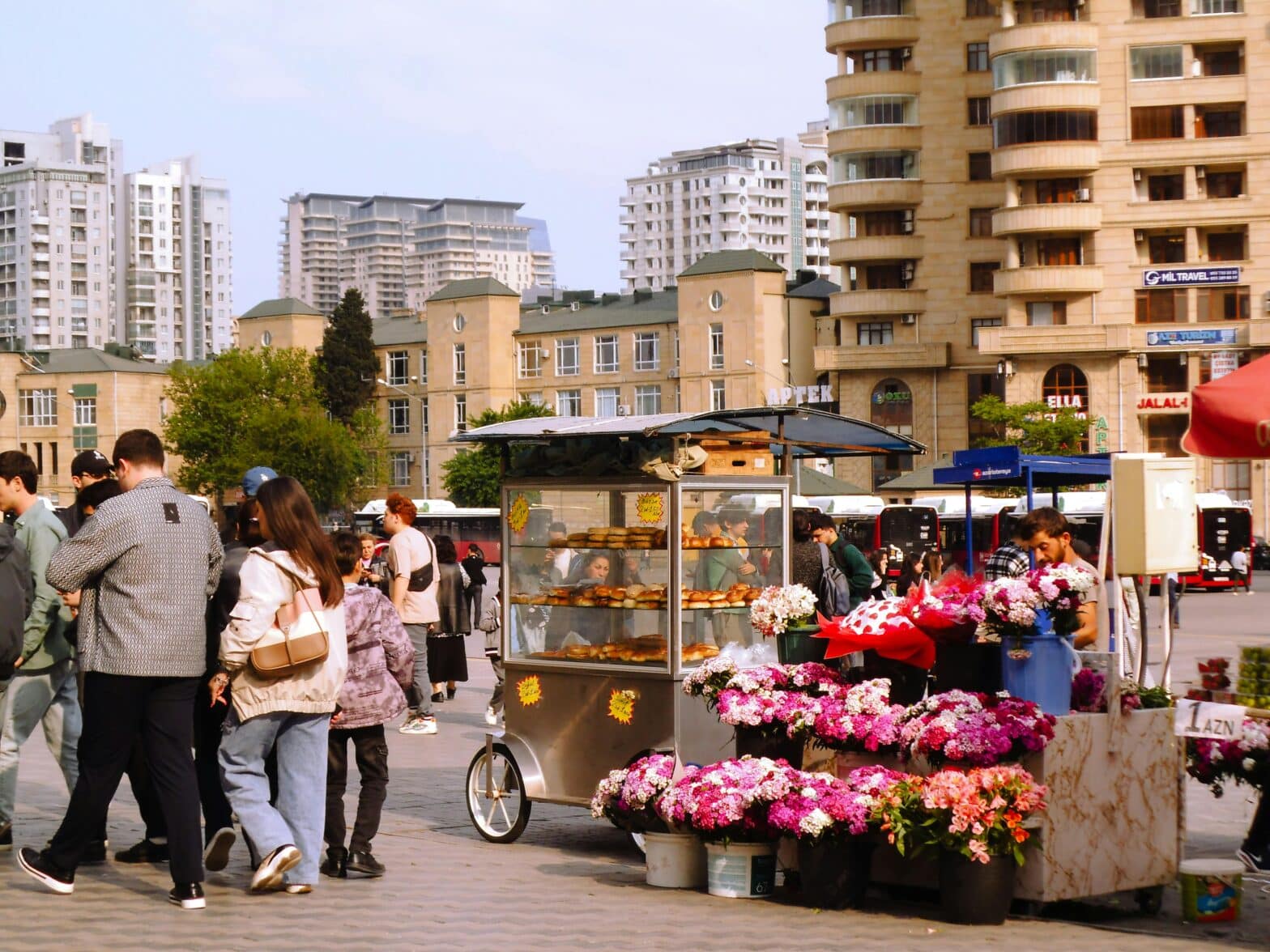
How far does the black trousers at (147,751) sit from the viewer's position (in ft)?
26.9

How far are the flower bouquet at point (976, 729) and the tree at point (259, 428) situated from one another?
10275cm

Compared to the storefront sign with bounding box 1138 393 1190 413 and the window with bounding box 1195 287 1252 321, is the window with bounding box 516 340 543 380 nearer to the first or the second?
the storefront sign with bounding box 1138 393 1190 413

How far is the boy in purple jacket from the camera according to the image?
9148mm

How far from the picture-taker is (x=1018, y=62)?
73.8 metres

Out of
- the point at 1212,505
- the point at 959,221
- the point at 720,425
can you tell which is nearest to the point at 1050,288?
the point at 959,221

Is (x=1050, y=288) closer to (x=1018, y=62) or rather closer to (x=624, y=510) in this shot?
(x=1018, y=62)

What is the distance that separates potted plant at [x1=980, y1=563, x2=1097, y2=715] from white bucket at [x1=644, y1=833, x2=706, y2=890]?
1.74m

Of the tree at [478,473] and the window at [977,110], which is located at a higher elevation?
the window at [977,110]

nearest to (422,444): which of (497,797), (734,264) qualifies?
(734,264)

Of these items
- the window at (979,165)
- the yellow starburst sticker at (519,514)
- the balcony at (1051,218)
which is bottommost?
the yellow starburst sticker at (519,514)

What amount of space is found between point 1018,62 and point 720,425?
6677 cm

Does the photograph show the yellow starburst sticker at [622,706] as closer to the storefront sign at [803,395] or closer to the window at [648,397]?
the storefront sign at [803,395]

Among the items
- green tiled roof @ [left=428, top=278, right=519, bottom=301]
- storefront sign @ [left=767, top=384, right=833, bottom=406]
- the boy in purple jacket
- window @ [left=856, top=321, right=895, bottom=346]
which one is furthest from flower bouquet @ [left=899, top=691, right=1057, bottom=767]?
green tiled roof @ [left=428, top=278, right=519, bottom=301]

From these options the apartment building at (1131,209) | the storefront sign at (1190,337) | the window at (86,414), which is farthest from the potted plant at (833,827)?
the window at (86,414)
